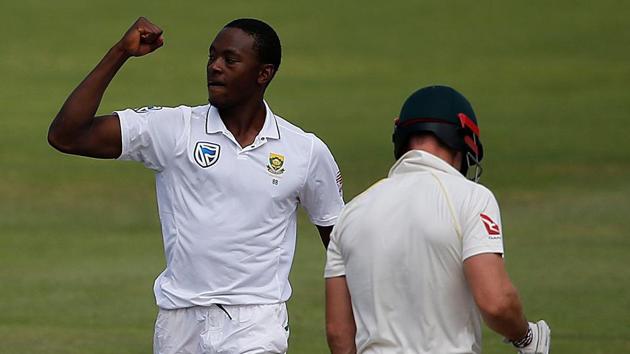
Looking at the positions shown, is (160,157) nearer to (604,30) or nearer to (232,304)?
(232,304)

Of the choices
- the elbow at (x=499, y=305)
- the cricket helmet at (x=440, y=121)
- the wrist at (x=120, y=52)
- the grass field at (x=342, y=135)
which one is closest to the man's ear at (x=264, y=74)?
the wrist at (x=120, y=52)

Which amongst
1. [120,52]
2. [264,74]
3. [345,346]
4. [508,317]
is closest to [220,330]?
[264,74]

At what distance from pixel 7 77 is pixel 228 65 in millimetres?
22645

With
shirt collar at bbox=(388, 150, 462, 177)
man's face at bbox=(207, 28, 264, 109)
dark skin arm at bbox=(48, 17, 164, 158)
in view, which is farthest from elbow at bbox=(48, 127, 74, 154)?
shirt collar at bbox=(388, 150, 462, 177)

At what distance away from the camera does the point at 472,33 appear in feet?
107

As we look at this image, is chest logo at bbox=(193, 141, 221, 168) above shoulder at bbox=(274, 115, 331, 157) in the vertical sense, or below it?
below

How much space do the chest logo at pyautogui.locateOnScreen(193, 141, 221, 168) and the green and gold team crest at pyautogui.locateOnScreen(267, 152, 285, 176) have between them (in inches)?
9.4

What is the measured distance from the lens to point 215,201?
650cm

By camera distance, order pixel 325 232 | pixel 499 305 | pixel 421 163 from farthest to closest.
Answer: pixel 325 232 → pixel 421 163 → pixel 499 305

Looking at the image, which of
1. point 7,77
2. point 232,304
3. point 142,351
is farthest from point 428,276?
point 7,77

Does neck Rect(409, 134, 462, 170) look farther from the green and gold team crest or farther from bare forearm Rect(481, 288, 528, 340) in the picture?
the green and gold team crest

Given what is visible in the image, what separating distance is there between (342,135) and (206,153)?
17588 mm

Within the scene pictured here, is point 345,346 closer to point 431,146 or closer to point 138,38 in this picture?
point 431,146

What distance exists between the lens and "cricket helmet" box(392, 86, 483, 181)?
5.03 meters
